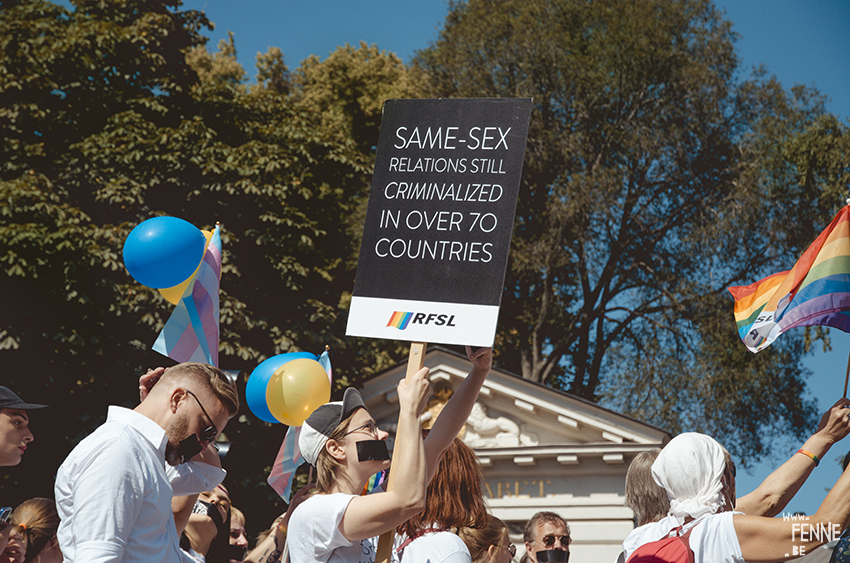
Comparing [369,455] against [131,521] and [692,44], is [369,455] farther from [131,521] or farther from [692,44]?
[692,44]

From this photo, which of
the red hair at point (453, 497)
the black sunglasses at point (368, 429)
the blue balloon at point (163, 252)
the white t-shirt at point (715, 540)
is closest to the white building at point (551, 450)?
the blue balloon at point (163, 252)

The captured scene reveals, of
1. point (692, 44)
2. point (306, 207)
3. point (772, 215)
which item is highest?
point (692, 44)

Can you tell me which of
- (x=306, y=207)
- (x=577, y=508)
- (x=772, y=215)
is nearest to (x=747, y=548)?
(x=577, y=508)

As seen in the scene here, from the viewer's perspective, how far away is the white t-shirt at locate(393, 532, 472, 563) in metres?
3.42

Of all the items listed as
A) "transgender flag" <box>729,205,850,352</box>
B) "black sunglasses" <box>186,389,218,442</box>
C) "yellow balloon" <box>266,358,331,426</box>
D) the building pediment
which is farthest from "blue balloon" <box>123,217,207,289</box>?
the building pediment

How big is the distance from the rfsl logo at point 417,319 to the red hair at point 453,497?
637 millimetres

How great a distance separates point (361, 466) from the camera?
3469 mm

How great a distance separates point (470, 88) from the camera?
24.8 m

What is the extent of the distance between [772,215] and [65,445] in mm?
18451

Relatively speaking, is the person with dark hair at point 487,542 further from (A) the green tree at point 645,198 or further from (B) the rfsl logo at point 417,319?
(A) the green tree at point 645,198

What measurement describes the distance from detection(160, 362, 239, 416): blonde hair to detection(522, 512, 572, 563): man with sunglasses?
2.79 meters

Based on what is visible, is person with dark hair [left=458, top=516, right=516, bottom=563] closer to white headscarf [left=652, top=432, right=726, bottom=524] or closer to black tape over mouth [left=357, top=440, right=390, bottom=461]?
black tape over mouth [left=357, top=440, right=390, bottom=461]

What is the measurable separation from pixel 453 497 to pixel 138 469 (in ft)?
4.62

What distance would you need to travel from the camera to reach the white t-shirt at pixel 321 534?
305 cm
